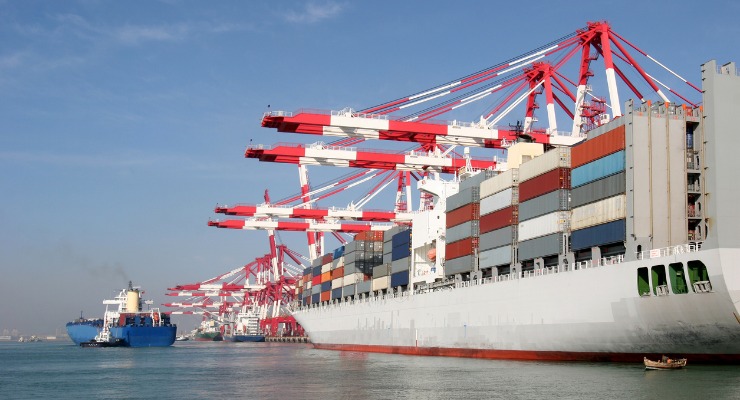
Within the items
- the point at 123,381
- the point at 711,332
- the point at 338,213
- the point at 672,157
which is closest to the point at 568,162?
the point at 672,157

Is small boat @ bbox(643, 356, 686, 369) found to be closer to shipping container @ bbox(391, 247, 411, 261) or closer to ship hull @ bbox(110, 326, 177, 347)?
shipping container @ bbox(391, 247, 411, 261)

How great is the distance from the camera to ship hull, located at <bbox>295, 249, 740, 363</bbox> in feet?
105

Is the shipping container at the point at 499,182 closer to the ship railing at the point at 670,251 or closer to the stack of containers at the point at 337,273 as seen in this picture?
the ship railing at the point at 670,251

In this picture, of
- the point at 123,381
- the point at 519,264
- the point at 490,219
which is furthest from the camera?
the point at 490,219

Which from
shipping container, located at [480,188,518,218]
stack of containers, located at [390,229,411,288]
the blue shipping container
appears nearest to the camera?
shipping container, located at [480,188,518,218]

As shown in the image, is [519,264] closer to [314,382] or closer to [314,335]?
[314,382]

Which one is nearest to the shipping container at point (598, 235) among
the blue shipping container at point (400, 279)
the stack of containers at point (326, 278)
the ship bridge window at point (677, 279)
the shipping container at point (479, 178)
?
the ship bridge window at point (677, 279)

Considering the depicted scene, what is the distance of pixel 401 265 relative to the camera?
62.0 meters

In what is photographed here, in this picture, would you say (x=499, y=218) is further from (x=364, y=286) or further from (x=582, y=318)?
(x=364, y=286)

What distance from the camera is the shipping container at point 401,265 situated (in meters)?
60.8

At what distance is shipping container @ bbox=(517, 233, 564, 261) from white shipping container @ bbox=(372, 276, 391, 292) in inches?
860

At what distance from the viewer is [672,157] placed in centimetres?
3544

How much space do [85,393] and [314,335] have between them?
5330 cm

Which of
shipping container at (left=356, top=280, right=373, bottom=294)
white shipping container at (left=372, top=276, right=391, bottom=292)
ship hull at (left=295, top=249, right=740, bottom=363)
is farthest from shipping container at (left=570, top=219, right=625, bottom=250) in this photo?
shipping container at (left=356, top=280, right=373, bottom=294)
